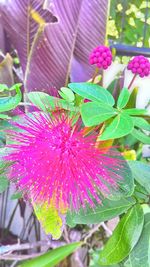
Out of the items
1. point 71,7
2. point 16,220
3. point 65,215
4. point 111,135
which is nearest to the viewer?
point 111,135

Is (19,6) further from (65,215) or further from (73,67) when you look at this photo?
(65,215)

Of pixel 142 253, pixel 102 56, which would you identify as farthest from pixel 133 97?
pixel 142 253

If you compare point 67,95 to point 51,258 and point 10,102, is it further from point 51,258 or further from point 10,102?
point 51,258

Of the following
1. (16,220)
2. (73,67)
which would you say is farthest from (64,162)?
(16,220)

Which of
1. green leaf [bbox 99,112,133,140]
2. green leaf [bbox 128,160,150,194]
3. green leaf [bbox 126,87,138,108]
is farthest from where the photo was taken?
green leaf [bbox 126,87,138,108]

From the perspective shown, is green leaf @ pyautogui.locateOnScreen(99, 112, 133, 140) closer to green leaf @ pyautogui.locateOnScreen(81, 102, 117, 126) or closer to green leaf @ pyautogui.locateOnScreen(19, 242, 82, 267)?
green leaf @ pyautogui.locateOnScreen(81, 102, 117, 126)

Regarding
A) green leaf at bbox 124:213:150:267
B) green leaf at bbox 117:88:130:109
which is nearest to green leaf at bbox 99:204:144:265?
green leaf at bbox 124:213:150:267
